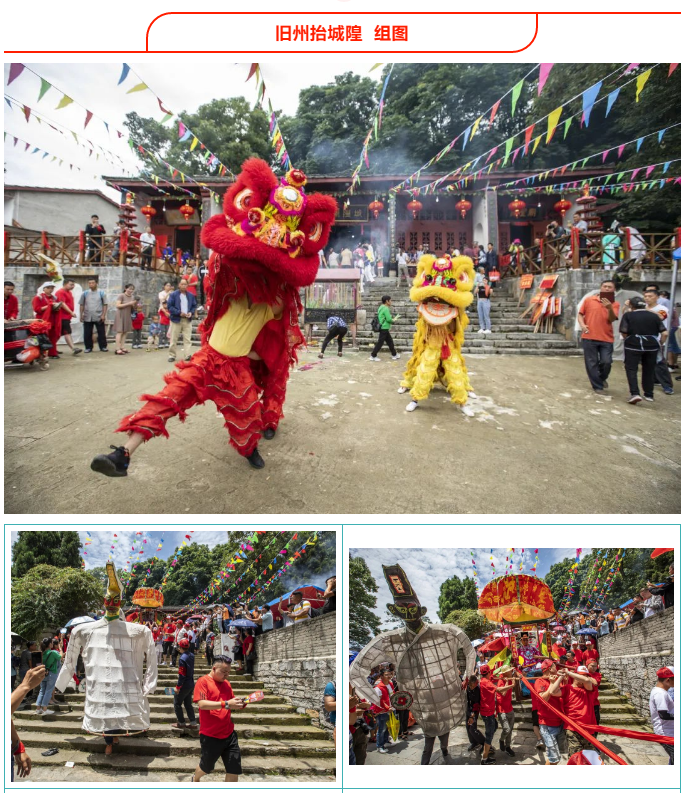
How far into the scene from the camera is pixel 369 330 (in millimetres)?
7930

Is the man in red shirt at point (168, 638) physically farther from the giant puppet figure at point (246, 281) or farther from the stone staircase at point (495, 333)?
the stone staircase at point (495, 333)

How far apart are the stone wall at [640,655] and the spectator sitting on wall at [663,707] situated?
4cm

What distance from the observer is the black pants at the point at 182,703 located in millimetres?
→ 2385

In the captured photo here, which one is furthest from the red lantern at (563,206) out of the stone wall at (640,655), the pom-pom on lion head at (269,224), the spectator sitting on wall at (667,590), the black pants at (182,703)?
the black pants at (182,703)

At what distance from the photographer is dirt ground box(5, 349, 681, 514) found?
7.84 ft

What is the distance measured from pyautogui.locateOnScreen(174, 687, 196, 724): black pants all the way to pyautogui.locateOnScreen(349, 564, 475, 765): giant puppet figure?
95cm

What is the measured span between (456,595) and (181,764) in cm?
152

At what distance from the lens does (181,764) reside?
212 centimetres

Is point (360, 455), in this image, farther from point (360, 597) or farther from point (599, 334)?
point (599, 334)

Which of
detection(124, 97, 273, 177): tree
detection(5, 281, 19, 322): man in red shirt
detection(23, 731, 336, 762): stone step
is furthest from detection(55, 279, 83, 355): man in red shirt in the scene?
detection(124, 97, 273, 177): tree

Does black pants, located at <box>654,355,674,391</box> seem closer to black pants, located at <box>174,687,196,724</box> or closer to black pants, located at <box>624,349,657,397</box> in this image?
black pants, located at <box>624,349,657,397</box>

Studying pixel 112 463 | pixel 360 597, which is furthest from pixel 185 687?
pixel 112 463

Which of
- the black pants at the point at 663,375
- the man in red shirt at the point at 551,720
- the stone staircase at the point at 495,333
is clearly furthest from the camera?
the stone staircase at the point at 495,333

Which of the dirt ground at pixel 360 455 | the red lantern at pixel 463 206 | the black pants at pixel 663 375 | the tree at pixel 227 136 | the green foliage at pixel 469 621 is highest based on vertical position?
the tree at pixel 227 136
